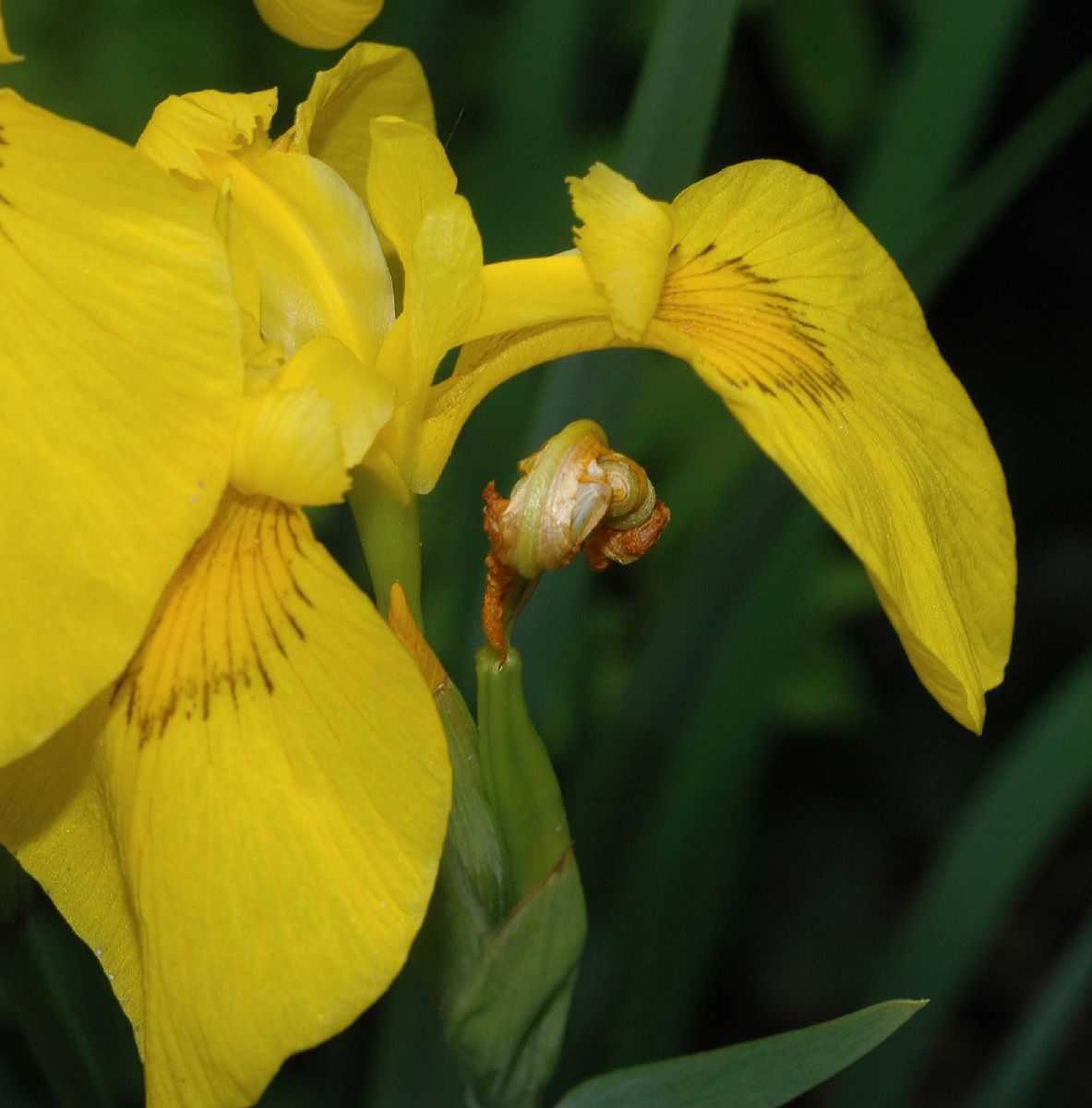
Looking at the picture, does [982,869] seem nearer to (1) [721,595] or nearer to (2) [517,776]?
(1) [721,595]

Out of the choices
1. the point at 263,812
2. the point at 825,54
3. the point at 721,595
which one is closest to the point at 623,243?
the point at 263,812

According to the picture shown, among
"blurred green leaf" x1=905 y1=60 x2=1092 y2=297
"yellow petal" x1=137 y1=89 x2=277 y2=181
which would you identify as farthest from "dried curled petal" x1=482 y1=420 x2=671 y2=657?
"blurred green leaf" x1=905 y1=60 x2=1092 y2=297

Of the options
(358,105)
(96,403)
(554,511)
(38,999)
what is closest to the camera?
(96,403)

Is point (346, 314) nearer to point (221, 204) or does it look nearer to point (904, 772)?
point (221, 204)

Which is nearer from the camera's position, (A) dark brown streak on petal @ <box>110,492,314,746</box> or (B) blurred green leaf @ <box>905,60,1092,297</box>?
(A) dark brown streak on petal @ <box>110,492,314,746</box>

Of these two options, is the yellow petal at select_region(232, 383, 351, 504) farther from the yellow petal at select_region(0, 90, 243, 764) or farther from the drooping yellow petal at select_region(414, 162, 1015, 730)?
the drooping yellow petal at select_region(414, 162, 1015, 730)

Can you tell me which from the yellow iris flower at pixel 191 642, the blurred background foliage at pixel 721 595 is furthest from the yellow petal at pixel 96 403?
the blurred background foliage at pixel 721 595
